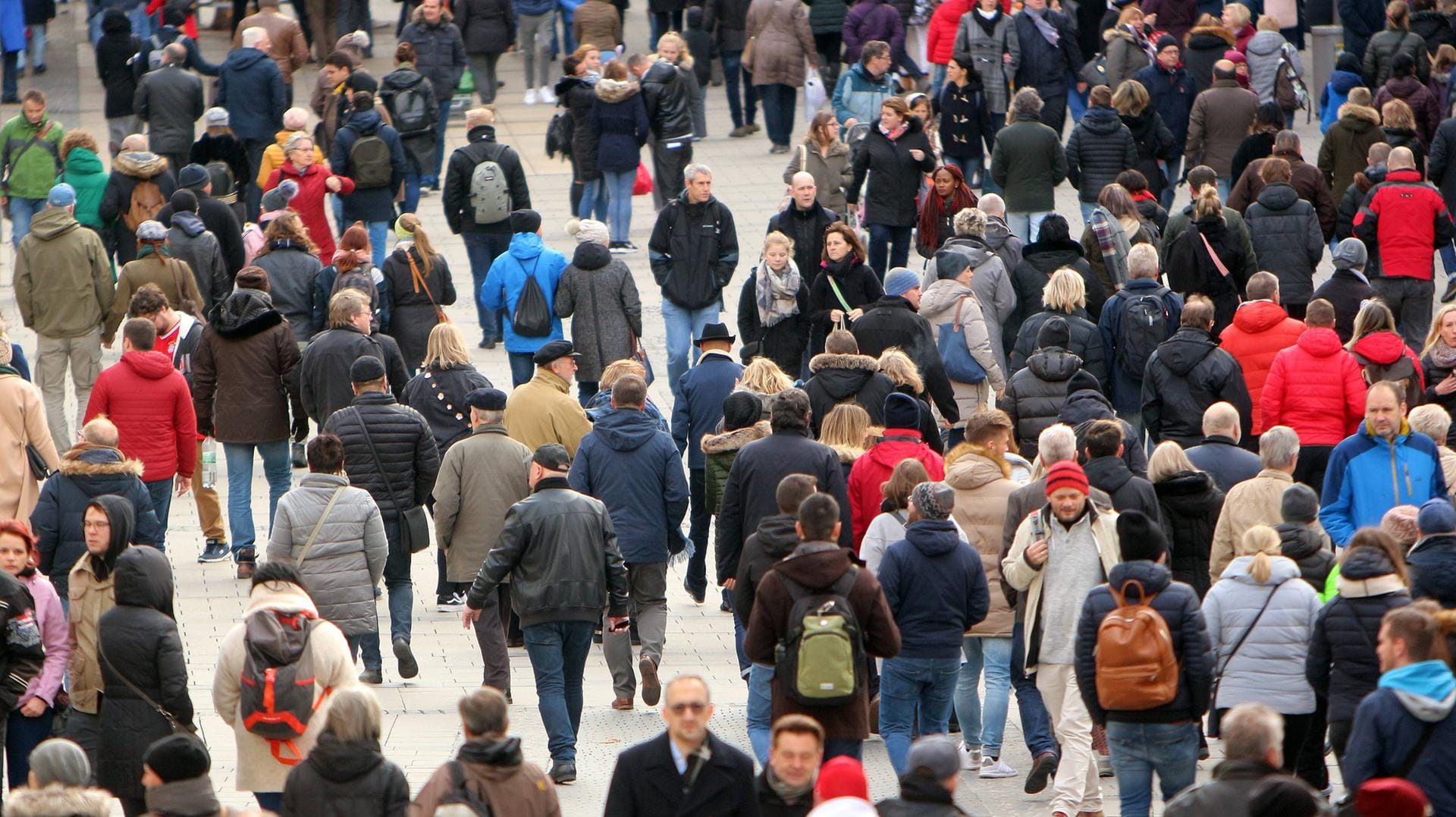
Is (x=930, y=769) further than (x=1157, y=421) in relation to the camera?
No

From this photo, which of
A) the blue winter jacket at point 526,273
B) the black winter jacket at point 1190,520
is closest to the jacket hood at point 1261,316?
the black winter jacket at point 1190,520

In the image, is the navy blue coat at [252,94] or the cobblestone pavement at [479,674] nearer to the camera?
the cobblestone pavement at [479,674]

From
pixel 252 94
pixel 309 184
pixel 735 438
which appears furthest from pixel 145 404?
pixel 252 94

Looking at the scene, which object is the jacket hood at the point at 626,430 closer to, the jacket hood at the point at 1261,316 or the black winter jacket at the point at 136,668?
the black winter jacket at the point at 136,668

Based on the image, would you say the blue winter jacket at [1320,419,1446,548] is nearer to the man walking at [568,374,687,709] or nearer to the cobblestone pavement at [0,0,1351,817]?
the cobblestone pavement at [0,0,1351,817]

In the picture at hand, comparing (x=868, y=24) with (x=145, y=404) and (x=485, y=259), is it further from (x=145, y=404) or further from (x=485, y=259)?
(x=145, y=404)

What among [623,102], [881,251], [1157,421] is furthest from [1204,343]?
[623,102]

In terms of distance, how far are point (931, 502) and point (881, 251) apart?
8.70 m

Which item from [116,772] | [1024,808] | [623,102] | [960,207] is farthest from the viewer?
[623,102]

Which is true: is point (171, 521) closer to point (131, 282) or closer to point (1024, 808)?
point (131, 282)

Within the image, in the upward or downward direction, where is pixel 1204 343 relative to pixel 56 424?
upward

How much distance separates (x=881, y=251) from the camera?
17.6m

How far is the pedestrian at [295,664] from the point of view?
818cm

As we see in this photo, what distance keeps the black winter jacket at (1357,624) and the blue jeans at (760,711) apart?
2.44m
